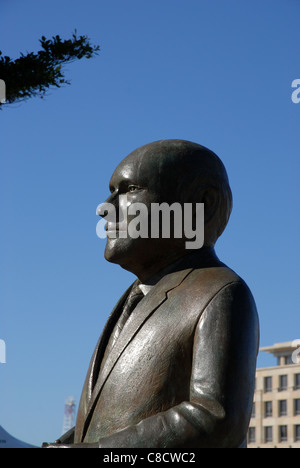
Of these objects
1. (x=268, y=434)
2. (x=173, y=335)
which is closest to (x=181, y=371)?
(x=173, y=335)

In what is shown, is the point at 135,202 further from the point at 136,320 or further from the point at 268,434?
the point at 268,434

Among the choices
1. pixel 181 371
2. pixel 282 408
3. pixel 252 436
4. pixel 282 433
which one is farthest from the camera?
pixel 252 436

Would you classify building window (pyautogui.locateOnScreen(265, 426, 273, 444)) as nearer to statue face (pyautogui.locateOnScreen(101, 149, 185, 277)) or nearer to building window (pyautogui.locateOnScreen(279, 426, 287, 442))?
building window (pyautogui.locateOnScreen(279, 426, 287, 442))

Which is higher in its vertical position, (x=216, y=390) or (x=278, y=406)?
(x=278, y=406)

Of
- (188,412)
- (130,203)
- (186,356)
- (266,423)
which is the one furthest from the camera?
(266,423)

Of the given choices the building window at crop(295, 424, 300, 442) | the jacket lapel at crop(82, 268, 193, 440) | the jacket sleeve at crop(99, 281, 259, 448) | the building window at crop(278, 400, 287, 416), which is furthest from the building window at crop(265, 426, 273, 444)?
the jacket sleeve at crop(99, 281, 259, 448)

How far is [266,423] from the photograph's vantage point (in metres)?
63.7

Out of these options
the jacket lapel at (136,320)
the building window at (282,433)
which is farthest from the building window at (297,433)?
the jacket lapel at (136,320)

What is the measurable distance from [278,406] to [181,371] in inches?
2444

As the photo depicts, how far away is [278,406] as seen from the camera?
63688 mm

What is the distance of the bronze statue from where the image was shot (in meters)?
3.78
